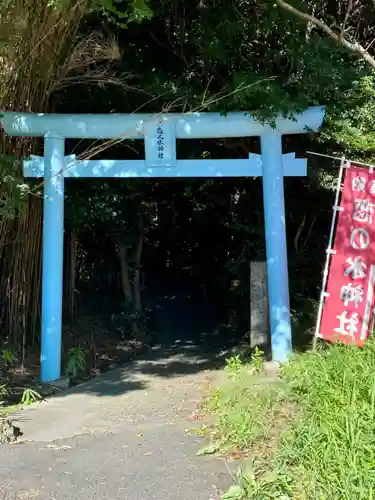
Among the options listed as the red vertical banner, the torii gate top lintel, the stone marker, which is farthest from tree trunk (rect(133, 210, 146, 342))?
the red vertical banner

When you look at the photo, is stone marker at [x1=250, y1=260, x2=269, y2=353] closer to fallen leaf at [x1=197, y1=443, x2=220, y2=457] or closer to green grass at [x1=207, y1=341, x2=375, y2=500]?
green grass at [x1=207, y1=341, x2=375, y2=500]

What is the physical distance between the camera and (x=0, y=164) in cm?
517

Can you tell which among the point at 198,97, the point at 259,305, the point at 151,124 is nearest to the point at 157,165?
the point at 151,124

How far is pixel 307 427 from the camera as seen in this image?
360cm

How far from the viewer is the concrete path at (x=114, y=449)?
3.41 metres

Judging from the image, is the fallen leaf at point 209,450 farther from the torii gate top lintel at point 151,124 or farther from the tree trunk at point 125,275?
the tree trunk at point 125,275

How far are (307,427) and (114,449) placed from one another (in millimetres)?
1358

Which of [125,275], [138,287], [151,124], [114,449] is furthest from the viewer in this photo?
[138,287]

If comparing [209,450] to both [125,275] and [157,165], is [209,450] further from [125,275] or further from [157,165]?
[125,275]

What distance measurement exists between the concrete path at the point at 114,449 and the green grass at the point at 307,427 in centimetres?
26

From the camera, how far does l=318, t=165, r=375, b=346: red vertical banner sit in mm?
5609

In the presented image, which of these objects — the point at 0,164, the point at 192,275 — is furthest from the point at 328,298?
the point at 192,275

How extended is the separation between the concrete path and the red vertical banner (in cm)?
145

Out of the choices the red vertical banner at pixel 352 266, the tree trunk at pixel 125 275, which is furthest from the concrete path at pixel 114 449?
the tree trunk at pixel 125 275
